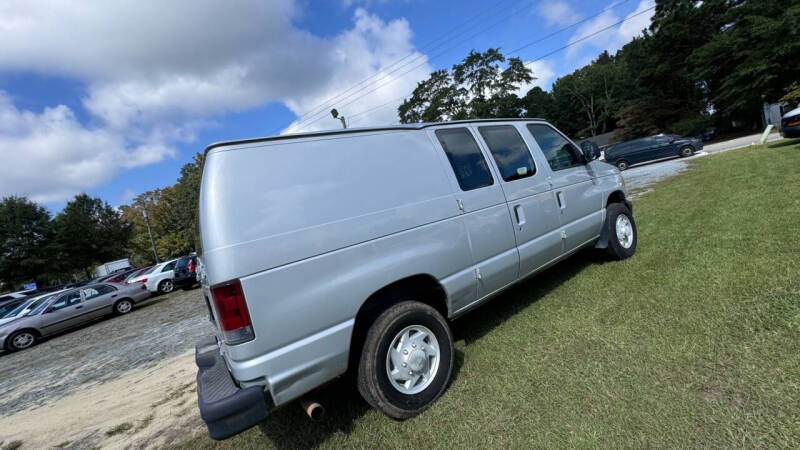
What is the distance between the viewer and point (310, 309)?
2170 millimetres

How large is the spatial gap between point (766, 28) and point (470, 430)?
3188cm

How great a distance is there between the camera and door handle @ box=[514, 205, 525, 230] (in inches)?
134

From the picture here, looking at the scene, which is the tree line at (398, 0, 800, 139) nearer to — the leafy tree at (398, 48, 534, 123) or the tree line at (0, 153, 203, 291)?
the leafy tree at (398, 48, 534, 123)

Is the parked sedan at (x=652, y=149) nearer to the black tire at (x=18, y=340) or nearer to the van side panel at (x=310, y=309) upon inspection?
the van side panel at (x=310, y=309)

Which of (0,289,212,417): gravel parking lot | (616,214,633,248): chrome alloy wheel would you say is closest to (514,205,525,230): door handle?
(616,214,633,248): chrome alloy wheel

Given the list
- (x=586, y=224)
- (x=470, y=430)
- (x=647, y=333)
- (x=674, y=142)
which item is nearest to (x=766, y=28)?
(x=674, y=142)

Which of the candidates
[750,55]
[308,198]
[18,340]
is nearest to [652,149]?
[750,55]

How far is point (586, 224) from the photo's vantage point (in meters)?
4.21

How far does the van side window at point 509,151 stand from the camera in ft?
11.5

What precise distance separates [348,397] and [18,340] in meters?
13.4

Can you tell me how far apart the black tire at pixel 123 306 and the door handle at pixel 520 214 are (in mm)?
15152

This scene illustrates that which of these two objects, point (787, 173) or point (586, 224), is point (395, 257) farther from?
point (787, 173)

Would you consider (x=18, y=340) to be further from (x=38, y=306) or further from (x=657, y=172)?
(x=657, y=172)

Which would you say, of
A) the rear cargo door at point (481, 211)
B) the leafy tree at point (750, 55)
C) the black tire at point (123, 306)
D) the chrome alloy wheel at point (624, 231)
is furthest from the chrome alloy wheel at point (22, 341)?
the leafy tree at point (750, 55)
